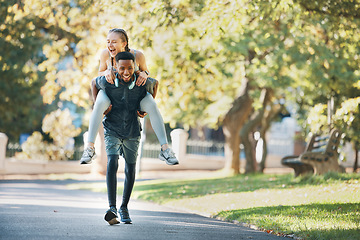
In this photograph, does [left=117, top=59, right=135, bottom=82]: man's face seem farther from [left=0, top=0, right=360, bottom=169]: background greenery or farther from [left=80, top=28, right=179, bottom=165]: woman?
[left=0, top=0, right=360, bottom=169]: background greenery

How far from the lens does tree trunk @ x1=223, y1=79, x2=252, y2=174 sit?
22.5 metres

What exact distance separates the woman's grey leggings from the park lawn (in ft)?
6.32

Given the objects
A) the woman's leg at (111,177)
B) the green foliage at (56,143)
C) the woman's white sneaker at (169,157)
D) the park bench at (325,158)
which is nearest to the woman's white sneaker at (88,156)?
the woman's leg at (111,177)

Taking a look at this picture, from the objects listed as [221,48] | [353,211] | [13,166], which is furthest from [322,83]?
[13,166]

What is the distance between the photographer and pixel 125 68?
6848 millimetres

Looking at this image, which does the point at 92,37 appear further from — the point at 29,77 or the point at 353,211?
the point at 353,211

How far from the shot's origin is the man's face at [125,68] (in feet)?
22.4

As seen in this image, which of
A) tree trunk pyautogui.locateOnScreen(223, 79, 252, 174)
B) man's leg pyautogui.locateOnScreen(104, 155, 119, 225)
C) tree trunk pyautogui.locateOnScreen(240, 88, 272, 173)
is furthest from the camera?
tree trunk pyautogui.locateOnScreen(240, 88, 272, 173)

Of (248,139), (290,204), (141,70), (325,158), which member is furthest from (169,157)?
(248,139)

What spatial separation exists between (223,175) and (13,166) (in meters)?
8.39

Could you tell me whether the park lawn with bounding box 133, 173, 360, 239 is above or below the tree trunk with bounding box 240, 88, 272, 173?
below

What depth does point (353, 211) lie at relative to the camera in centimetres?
835

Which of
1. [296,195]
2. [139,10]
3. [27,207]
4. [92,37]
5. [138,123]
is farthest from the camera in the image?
[92,37]

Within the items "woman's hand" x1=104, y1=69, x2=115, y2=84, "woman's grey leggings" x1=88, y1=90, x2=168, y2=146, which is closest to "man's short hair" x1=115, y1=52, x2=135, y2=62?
"woman's hand" x1=104, y1=69, x2=115, y2=84
